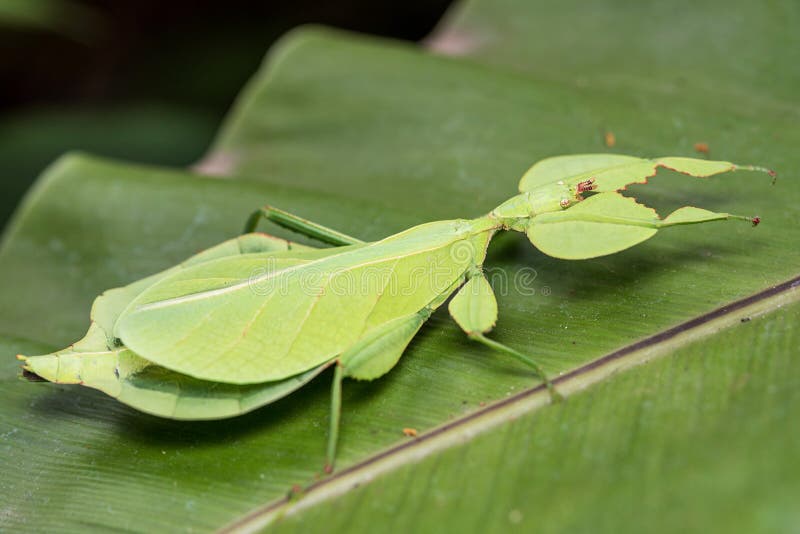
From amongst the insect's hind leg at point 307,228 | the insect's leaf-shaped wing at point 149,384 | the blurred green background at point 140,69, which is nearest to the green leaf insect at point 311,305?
the insect's leaf-shaped wing at point 149,384

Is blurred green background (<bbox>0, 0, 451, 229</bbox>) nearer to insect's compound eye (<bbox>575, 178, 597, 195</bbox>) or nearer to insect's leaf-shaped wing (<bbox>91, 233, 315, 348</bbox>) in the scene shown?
insect's leaf-shaped wing (<bbox>91, 233, 315, 348</bbox>)

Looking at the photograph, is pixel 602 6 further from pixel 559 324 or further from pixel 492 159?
pixel 559 324

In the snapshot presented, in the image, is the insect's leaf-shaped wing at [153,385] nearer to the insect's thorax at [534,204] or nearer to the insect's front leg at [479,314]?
the insect's front leg at [479,314]

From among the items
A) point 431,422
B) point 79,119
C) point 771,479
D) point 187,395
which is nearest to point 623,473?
point 771,479

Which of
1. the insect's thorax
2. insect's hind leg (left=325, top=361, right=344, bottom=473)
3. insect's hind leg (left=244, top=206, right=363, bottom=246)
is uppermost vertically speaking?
insect's hind leg (left=244, top=206, right=363, bottom=246)

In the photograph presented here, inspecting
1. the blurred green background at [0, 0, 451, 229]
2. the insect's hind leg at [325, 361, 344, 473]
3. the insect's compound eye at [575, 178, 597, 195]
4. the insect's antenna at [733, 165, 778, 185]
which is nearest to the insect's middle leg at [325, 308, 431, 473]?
the insect's hind leg at [325, 361, 344, 473]

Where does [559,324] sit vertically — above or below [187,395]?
below
